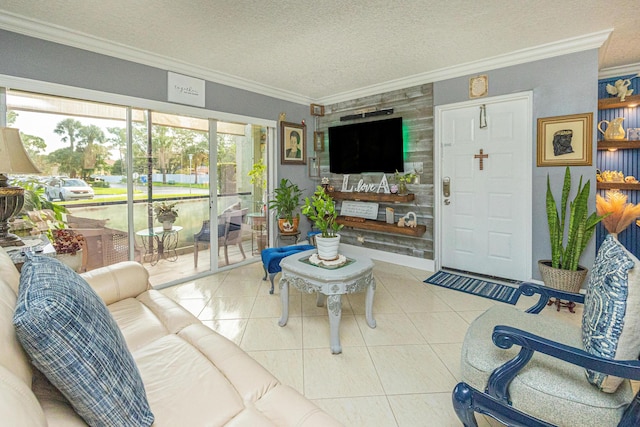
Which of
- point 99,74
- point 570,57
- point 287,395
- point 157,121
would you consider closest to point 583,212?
point 570,57

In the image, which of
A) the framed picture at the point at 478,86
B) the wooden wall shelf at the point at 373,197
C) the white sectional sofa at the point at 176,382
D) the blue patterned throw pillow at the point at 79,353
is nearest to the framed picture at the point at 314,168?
the wooden wall shelf at the point at 373,197

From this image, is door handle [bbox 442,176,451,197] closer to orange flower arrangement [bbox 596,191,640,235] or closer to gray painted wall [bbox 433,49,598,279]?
gray painted wall [bbox 433,49,598,279]

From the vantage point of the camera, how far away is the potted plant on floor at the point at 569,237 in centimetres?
294

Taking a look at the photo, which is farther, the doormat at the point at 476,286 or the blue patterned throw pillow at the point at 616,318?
the doormat at the point at 476,286

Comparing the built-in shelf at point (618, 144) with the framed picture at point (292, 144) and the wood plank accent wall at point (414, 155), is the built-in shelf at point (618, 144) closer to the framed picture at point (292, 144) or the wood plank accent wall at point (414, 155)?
the wood plank accent wall at point (414, 155)

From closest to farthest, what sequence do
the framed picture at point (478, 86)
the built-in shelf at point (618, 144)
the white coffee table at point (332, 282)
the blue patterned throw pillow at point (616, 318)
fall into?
the blue patterned throw pillow at point (616, 318) → the white coffee table at point (332, 282) → the built-in shelf at point (618, 144) → the framed picture at point (478, 86)

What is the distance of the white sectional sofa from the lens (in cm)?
68

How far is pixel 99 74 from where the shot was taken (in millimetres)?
3059

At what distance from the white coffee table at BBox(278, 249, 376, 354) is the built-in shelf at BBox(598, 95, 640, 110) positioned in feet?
10.7

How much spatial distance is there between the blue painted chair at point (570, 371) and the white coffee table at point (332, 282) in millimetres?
969

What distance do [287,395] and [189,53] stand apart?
344cm

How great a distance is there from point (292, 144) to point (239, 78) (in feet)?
4.09

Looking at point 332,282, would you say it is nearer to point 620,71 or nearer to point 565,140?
point 565,140

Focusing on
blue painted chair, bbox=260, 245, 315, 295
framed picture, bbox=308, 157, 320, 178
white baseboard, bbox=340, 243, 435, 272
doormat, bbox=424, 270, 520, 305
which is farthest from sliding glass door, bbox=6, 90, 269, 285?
doormat, bbox=424, 270, 520, 305
